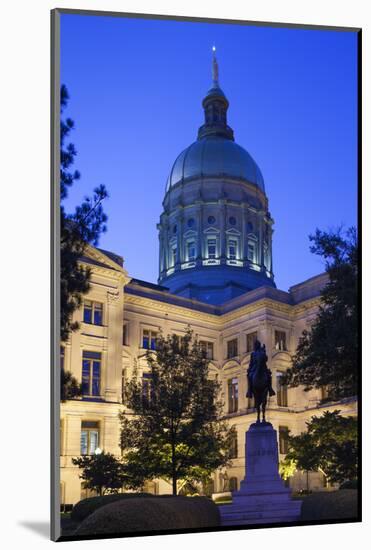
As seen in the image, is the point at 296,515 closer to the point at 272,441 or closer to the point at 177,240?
the point at 272,441

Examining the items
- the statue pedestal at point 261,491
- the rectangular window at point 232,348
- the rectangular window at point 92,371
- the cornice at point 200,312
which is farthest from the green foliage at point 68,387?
the rectangular window at point 232,348

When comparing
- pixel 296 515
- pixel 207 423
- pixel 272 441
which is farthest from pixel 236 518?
pixel 207 423

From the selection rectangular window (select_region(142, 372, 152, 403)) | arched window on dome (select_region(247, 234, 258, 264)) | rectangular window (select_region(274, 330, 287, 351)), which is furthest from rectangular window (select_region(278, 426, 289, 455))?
arched window on dome (select_region(247, 234, 258, 264))

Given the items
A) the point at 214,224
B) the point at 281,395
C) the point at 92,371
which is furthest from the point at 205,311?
the point at 281,395

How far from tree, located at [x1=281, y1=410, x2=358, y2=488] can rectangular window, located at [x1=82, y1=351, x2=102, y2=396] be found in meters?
7.42

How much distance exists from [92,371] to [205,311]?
5130 mm

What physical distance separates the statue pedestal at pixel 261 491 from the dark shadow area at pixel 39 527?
4549 millimetres

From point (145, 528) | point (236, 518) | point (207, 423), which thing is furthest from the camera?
point (207, 423)

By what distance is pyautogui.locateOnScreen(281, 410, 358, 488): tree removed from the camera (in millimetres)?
23109

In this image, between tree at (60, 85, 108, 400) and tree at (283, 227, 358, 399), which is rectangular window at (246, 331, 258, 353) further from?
tree at (60, 85, 108, 400)

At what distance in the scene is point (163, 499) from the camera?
785 inches

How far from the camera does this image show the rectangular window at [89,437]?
25.6 meters

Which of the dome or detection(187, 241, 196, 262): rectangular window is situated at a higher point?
the dome

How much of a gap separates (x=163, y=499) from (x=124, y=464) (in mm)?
4456
